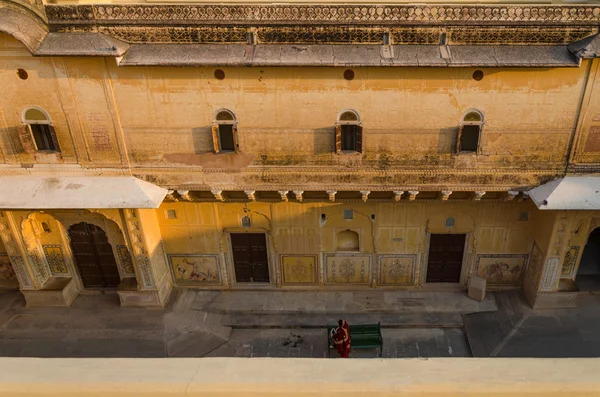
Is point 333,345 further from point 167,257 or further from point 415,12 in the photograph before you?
point 415,12

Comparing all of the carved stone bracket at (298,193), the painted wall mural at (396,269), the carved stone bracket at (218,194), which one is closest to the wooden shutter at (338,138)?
the carved stone bracket at (298,193)

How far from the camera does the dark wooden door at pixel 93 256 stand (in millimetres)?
13211

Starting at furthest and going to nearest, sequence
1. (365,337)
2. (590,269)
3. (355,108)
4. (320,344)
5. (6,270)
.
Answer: (6,270), (590,269), (320,344), (365,337), (355,108)


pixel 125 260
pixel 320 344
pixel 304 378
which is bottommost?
pixel 320 344

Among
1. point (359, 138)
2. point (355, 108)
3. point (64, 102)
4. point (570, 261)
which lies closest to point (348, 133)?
point (359, 138)

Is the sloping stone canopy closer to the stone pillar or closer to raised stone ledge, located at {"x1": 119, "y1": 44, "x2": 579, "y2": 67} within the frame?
raised stone ledge, located at {"x1": 119, "y1": 44, "x2": 579, "y2": 67}

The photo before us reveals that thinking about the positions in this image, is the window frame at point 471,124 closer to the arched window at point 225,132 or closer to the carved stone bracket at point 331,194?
the carved stone bracket at point 331,194

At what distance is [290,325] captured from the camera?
42.6 ft

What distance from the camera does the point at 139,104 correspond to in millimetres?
11039

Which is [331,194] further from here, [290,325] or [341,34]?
[290,325]

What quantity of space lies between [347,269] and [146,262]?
556 centimetres

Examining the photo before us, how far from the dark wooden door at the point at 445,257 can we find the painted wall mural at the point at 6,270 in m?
12.3

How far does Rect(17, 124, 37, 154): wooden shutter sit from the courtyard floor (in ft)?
16.0

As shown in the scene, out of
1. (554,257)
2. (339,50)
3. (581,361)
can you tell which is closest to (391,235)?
(554,257)
